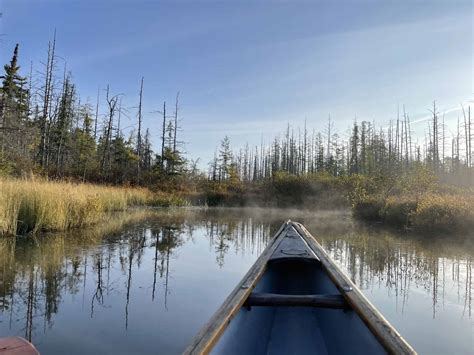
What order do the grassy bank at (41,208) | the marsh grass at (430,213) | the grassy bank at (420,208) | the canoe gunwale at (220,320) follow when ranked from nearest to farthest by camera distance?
the canoe gunwale at (220,320), the grassy bank at (41,208), the marsh grass at (430,213), the grassy bank at (420,208)

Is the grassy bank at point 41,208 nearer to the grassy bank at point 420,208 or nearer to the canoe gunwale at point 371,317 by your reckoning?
the canoe gunwale at point 371,317

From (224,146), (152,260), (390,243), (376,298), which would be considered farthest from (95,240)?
(224,146)

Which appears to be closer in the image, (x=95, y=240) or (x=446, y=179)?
(x=95, y=240)

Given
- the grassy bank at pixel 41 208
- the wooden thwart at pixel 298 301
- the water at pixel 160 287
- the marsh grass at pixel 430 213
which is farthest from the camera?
the marsh grass at pixel 430 213

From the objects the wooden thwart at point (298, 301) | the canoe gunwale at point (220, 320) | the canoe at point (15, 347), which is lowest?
the wooden thwart at point (298, 301)

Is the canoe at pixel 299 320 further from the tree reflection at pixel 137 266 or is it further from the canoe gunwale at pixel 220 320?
the tree reflection at pixel 137 266

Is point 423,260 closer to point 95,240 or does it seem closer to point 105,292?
point 105,292

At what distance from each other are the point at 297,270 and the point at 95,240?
5.66 meters

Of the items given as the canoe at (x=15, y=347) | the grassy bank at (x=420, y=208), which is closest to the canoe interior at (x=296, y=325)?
the canoe at (x=15, y=347)

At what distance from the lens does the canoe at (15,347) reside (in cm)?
129

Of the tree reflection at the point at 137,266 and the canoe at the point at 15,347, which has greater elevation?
the canoe at the point at 15,347

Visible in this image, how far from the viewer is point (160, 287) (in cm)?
484

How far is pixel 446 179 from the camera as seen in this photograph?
38.5m

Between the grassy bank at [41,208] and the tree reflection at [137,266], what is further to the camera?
the grassy bank at [41,208]
